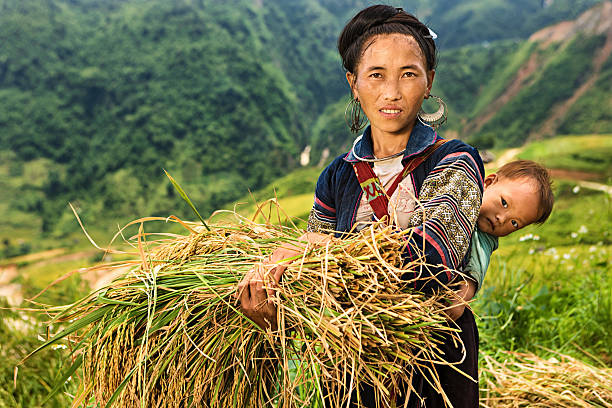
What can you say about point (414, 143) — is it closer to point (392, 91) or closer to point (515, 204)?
point (392, 91)

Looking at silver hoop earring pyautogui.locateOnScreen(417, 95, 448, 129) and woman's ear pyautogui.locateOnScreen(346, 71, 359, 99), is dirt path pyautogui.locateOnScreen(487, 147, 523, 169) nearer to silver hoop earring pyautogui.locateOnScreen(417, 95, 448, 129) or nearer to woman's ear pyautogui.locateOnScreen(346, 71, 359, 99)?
silver hoop earring pyautogui.locateOnScreen(417, 95, 448, 129)

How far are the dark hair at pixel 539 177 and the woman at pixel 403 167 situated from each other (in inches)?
11.7

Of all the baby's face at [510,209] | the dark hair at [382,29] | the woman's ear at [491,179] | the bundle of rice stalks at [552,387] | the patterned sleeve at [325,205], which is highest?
the dark hair at [382,29]

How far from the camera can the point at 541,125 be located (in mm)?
31188

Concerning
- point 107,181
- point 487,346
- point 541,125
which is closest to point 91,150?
point 107,181

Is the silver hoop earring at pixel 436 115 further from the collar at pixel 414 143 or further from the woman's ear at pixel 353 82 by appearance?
the woman's ear at pixel 353 82

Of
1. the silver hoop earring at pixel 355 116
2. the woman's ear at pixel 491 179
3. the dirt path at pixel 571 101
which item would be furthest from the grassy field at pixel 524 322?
the dirt path at pixel 571 101

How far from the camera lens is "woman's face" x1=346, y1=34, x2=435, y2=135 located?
1.34 m

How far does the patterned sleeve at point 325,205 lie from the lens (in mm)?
1585

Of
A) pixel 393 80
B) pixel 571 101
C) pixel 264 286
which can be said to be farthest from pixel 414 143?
pixel 571 101

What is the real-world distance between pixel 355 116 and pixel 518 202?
0.64 m

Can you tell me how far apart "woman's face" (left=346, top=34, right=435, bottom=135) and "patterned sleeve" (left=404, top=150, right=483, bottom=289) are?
0.22m

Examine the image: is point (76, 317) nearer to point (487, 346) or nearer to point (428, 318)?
point (428, 318)

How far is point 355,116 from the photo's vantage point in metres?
1.67
